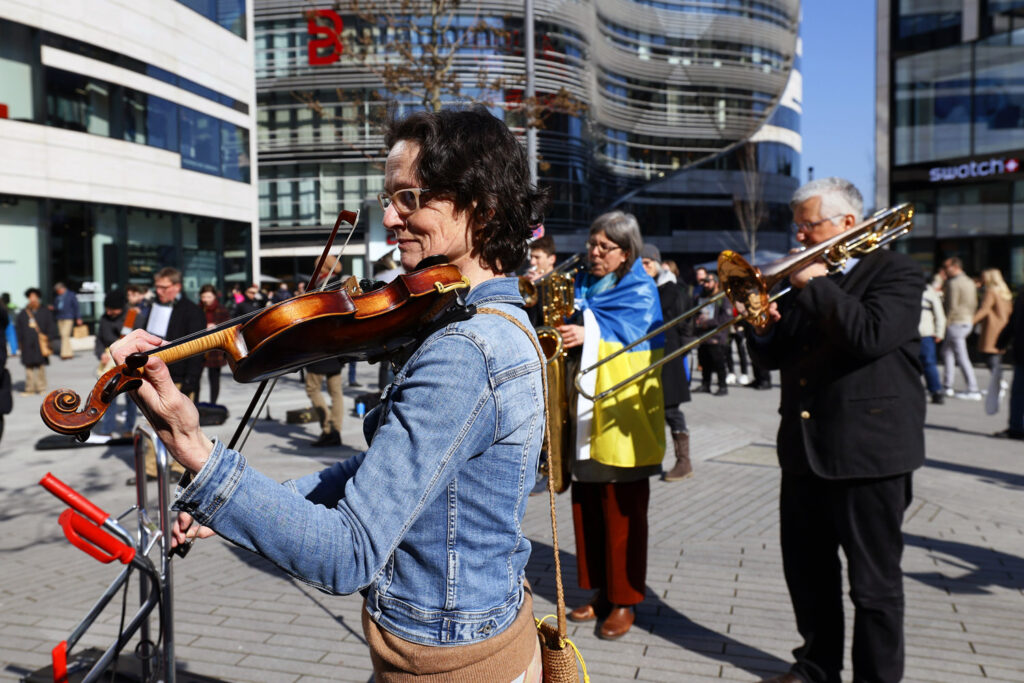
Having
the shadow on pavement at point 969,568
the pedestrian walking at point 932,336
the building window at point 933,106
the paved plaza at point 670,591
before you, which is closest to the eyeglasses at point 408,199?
the paved plaza at point 670,591

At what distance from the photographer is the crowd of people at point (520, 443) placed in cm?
142

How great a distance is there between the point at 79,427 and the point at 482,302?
0.76 metres

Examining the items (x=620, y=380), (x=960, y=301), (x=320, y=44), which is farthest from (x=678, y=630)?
(x=320, y=44)

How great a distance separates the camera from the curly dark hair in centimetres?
175

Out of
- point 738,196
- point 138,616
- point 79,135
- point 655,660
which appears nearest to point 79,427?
point 138,616

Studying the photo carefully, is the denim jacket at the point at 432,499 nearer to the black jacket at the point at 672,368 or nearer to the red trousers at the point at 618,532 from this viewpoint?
the red trousers at the point at 618,532

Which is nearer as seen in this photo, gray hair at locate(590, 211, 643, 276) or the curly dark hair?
the curly dark hair

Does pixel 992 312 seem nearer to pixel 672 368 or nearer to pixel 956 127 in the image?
pixel 672 368

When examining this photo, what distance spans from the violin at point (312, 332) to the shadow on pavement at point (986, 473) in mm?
7634

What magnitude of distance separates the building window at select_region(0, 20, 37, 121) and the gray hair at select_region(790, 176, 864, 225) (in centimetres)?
2457

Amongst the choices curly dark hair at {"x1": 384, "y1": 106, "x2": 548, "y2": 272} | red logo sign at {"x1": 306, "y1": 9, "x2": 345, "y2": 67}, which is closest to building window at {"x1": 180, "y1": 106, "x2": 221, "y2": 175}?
red logo sign at {"x1": 306, "y1": 9, "x2": 345, "y2": 67}

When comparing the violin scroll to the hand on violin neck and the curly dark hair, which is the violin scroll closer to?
the hand on violin neck

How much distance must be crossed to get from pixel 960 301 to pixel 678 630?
37.8 ft

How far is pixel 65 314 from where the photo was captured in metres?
22.8
